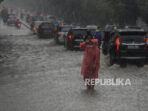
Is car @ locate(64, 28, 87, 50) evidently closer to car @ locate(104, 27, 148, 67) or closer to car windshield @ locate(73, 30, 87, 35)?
car windshield @ locate(73, 30, 87, 35)

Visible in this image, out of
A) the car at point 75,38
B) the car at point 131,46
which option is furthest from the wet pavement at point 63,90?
the car at point 75,38

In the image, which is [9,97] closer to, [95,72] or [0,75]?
[95,72]

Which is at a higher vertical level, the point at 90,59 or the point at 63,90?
the point at 90,59

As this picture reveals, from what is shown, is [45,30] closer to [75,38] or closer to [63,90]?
[75,38]

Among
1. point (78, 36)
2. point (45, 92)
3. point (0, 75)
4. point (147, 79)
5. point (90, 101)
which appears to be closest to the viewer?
point (90, 101)

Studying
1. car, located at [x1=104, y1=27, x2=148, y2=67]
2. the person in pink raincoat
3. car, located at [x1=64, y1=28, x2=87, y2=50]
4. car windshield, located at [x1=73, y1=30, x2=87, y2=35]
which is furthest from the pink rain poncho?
car windshield, located at [x1=73, y1=30, x2=87, y2=35]

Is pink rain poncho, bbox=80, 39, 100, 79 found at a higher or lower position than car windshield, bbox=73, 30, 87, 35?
higher

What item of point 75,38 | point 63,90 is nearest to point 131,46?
point 63,90

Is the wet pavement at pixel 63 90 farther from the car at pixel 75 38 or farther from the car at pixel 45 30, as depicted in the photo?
the car at pixel 45 30

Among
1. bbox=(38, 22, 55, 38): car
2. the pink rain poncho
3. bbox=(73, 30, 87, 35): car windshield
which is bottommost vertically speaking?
bbox=(38, 22, 55, 38): car

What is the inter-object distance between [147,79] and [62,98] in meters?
3.99

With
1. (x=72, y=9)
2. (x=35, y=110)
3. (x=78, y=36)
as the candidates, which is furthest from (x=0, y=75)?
(x=72, y=9)

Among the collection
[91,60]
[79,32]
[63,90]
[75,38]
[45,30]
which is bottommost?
[45,30]

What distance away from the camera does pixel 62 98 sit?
1009 centimetres
